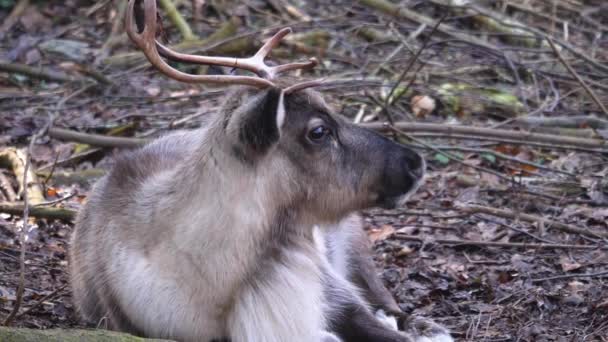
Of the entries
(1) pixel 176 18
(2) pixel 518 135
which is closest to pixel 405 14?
(1) pixel 176 18

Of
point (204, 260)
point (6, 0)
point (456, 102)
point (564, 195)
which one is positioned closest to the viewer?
point (204, 260)

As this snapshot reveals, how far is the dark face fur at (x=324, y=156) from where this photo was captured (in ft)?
13.9

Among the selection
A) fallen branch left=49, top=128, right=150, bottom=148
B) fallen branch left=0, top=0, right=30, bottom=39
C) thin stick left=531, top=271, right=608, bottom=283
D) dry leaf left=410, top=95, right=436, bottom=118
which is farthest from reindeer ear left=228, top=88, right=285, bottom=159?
fallen branch left=0, top=0, right=30, bottom=39

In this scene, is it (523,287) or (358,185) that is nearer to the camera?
(358,185)

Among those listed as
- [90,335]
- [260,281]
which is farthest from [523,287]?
[90,335]

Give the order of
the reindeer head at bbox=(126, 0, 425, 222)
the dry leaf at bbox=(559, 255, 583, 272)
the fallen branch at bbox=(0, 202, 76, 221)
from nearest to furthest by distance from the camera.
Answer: the reindeer head at bbox=(126, 0, 425, 222) < the dry leaf at bbox=(559, 255, 583, 272) < the fallen branch at bbox=(0, 202, 76, 221)

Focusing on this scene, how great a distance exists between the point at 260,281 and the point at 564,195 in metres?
3.55

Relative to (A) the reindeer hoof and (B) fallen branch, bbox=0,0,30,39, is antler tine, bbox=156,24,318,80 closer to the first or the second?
(A) the reindeer hoof

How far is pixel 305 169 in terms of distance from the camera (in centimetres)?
448

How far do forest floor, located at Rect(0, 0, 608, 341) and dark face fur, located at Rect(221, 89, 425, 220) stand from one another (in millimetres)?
603

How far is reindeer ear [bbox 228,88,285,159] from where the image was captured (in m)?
4.16

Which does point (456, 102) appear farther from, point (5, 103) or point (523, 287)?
point (5, 103)

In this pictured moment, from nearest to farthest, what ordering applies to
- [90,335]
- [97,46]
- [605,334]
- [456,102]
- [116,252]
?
[90,335] → [116,252] → [605,334] → [456,102] → [97,46]

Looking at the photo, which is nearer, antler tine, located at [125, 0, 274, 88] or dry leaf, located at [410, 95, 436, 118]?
antler tine, located at [125, 0, 274, 88]
